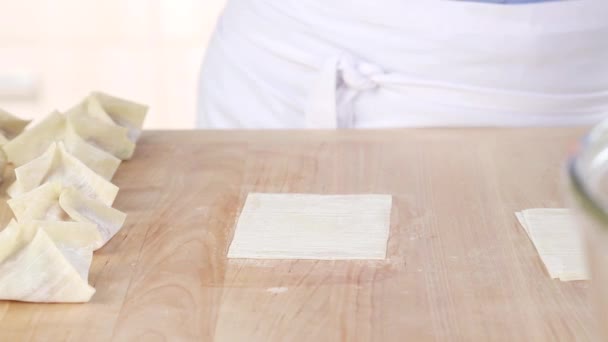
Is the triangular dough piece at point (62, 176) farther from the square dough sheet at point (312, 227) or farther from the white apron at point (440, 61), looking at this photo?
the white apron at point (440, 61)

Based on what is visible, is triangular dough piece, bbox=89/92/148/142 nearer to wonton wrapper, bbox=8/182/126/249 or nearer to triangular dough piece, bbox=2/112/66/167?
triangular dough piece, bbox=2/112/66/167

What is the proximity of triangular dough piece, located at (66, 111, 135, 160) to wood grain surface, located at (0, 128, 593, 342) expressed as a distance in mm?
20

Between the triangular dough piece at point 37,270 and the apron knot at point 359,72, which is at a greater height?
the triangular dough piece at point 37,270

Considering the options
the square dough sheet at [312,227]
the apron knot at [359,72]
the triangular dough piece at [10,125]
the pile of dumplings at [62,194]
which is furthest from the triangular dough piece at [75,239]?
the apron knot at [359,72]

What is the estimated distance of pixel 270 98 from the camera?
989 mm

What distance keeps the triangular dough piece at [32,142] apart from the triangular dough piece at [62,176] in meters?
0.05

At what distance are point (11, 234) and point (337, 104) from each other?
381 millimetres

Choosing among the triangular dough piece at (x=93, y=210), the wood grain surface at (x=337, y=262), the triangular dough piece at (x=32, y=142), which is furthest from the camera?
the triangular dough piece at (x=32, y=142)

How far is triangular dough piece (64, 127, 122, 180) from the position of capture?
30.8 inches

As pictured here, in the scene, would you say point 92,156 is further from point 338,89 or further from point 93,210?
point 338,89

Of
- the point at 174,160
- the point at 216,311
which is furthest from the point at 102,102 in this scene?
the point at 216,311

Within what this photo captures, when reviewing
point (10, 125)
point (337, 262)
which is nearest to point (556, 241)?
point (337, 262)

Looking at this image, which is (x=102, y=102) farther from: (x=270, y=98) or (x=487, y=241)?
(x=487, y=241)

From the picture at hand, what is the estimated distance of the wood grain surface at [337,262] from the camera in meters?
0.57
